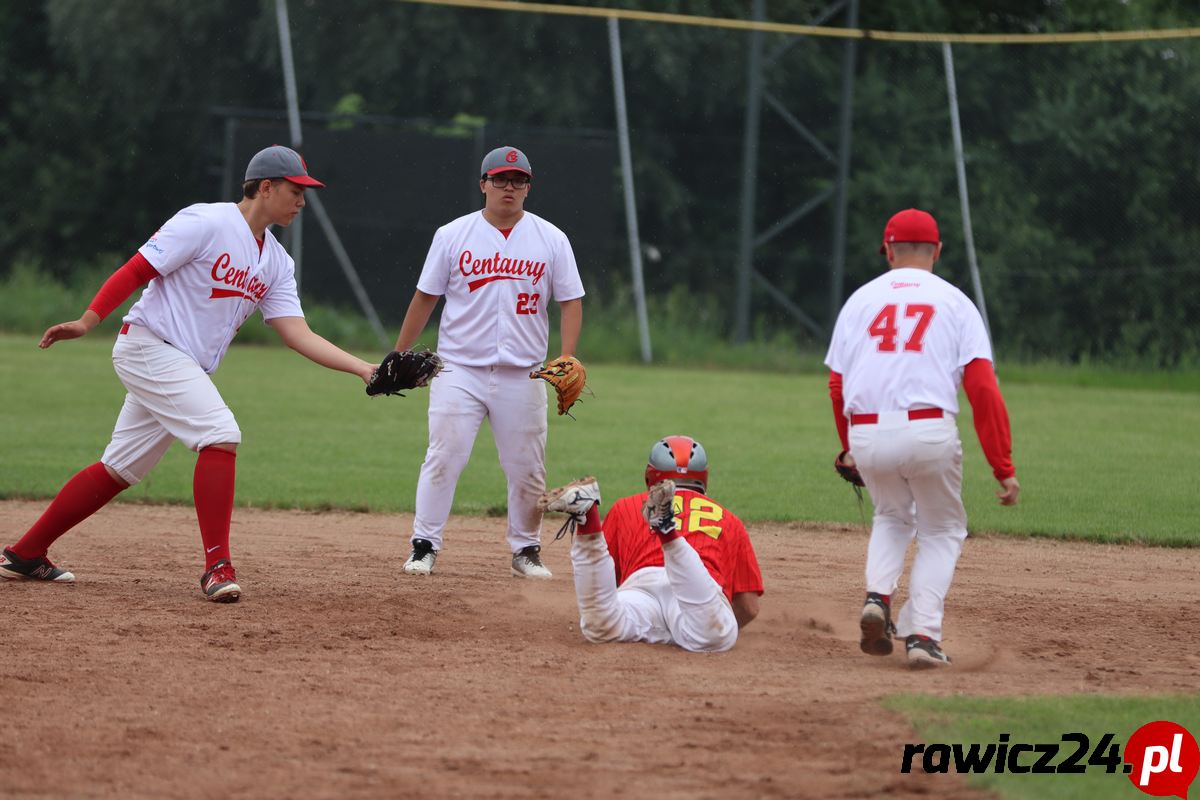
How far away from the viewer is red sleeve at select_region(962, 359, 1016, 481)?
204 inches

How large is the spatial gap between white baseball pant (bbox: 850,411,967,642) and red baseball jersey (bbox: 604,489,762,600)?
52 centimetres

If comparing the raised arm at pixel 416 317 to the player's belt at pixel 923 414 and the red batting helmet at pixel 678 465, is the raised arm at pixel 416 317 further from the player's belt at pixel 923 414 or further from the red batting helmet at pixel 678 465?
the player's belt at pixel 923 414

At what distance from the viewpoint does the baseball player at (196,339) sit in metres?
6.20

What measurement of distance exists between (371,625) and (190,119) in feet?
55.4

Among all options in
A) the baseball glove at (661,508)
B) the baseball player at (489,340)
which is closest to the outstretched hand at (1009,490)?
the baseball glove at (661,508)

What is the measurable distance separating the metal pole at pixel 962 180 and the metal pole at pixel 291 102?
8818mm

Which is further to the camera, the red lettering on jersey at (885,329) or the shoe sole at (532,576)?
the shoe sole at (532,576)

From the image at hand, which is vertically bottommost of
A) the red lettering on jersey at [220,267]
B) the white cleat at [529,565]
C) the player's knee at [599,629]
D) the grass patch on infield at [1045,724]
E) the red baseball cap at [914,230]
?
the white cleat at [529,565]

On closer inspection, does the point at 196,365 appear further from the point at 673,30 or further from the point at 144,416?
the point at 673,30

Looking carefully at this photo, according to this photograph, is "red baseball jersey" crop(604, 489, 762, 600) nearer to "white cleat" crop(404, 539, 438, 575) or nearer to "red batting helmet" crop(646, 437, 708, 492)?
"red batting helmet" crop(646, 437, 708, 492)

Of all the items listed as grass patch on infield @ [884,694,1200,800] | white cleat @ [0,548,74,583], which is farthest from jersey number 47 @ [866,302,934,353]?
white cleat @ [0,548,74,583]

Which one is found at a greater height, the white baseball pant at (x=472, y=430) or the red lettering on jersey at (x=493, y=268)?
the red lettering on jersey at (x=493, y=268)

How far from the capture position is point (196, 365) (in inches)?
249

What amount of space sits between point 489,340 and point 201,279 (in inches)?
56.7
